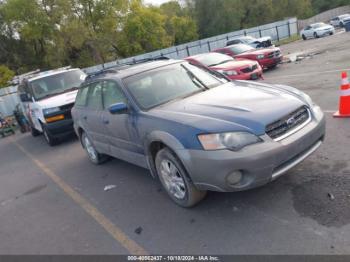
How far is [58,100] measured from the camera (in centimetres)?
876

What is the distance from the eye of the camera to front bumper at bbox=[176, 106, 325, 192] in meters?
3.22

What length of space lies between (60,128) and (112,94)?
447cm

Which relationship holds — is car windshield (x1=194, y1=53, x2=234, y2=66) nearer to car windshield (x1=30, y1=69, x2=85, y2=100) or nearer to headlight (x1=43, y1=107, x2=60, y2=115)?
car windshield (x1=30, y1=69, x2=85, y2=100)

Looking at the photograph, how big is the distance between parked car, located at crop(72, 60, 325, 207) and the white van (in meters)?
3.82

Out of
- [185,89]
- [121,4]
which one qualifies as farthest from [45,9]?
[185,89]

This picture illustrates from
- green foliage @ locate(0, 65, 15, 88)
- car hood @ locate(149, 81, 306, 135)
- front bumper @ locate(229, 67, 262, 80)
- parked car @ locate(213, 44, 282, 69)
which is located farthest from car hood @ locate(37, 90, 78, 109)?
green foliage @ locate(0, 65, 15, 88)

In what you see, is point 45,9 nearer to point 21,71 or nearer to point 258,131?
point 21,71

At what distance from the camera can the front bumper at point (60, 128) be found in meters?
8.71

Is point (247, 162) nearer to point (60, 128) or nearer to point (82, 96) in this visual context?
point (82, 96)

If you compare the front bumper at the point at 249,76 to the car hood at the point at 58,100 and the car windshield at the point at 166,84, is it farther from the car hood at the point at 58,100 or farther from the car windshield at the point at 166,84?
the car windshield at the point at 166,84

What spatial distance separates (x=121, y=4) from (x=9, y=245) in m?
47.3

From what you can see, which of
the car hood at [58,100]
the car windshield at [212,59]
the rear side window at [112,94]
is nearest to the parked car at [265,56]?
the car windshield at [212,59]

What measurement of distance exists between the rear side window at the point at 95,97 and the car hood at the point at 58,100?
3164 mm

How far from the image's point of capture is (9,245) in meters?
4.11
